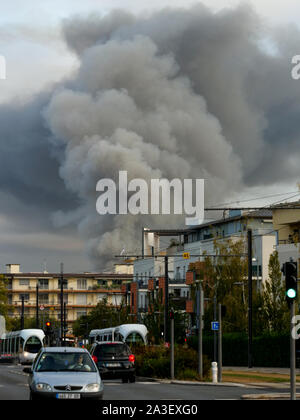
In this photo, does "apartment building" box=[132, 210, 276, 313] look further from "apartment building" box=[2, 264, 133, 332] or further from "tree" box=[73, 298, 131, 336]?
"apartment building" box=[2, 264, 133, 332]

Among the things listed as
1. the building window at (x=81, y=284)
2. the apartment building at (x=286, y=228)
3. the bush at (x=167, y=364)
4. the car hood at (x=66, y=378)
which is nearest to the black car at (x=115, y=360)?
the bush at (x=167, y=364)

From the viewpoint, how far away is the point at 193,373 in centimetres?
4203

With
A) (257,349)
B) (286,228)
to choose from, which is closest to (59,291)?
(286,228)

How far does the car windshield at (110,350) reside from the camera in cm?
3938

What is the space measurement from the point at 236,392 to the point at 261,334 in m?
36.7

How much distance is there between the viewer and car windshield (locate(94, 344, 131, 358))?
129ft

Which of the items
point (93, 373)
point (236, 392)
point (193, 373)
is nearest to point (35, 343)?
point (193, 373)

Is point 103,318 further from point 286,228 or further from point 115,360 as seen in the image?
point 115,360

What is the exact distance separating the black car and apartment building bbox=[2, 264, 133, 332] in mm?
141688

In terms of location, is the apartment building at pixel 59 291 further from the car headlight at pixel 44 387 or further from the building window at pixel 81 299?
the car headlight at pixel 44 387

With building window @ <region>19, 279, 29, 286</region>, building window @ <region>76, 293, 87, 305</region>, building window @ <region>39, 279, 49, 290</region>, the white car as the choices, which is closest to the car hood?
the white car

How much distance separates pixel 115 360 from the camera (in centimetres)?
3956

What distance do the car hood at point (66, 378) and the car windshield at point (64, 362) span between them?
0.41 metres
